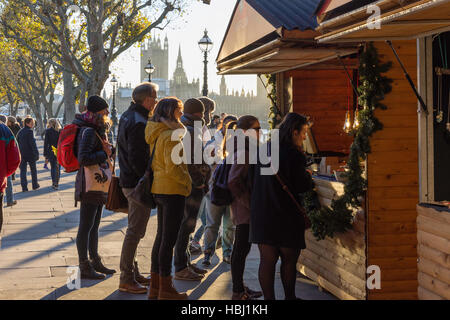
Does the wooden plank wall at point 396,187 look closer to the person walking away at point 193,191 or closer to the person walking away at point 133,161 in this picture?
the person walking away at point 193,191

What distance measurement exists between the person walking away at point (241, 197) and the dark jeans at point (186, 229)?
110 cm

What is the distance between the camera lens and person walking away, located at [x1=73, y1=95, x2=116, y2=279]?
6867mm

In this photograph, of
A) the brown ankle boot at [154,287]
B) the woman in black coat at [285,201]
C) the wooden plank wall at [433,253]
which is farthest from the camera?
the brown ankle boot at [154,287]

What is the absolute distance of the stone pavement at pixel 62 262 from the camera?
6555mm

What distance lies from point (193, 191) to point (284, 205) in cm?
216

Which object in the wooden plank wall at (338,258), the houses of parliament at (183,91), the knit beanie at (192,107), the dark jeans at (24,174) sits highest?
the houses of parliament at (183,91)

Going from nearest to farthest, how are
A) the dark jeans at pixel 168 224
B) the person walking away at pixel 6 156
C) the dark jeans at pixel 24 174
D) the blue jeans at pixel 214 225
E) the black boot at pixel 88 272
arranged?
the dark jeans at pixel 168 224 → the black boot at pixel 88 272 → the person walking away at pixel 6 156 → the blue jeans at pixel 214 225 → the dark jeans at pixel 24 174

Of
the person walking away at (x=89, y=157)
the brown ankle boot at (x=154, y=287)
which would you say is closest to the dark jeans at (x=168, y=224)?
the brown ankle boot at (x=154, y=287)

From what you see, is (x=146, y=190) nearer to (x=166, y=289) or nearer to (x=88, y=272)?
(x=166, y=289)

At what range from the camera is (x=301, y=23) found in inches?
268

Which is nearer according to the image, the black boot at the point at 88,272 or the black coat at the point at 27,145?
the black boot at the point at 88,272

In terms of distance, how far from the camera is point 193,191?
286 inches

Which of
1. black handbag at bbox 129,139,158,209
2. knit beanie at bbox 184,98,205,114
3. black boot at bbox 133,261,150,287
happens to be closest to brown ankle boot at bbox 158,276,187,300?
black handbag at bbox 129,139,158,209

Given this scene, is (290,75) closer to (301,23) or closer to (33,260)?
(301,23)
